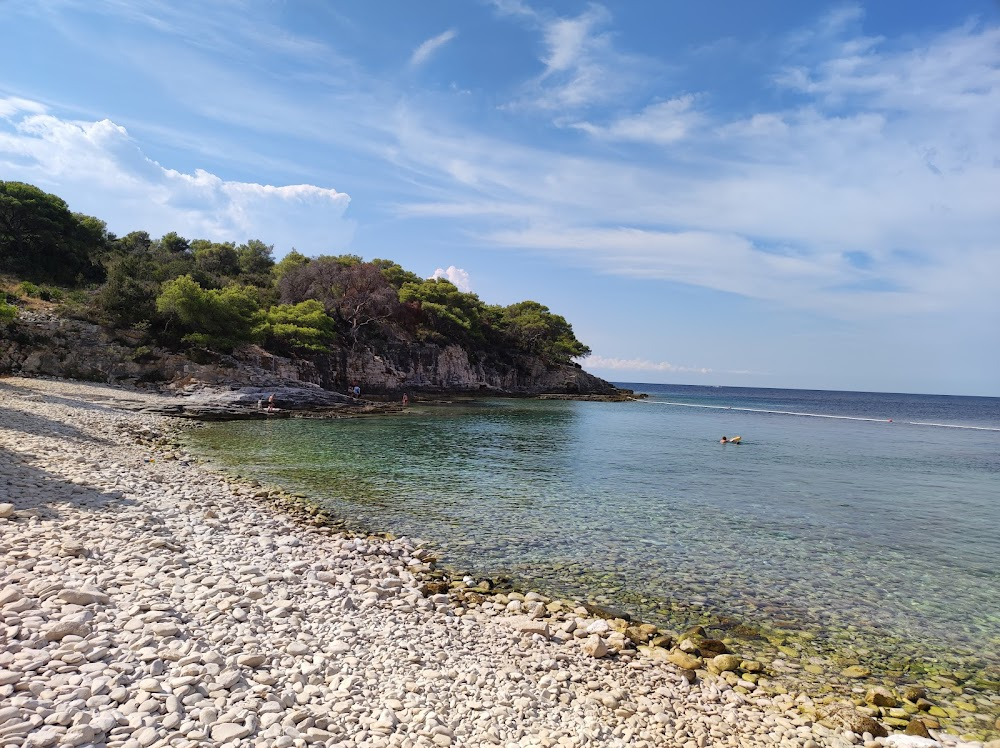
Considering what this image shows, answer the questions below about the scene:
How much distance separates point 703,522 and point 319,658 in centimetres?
1102

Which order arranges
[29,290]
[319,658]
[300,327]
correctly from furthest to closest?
1. [300,327]
2. [29,290]
3. [319,658]

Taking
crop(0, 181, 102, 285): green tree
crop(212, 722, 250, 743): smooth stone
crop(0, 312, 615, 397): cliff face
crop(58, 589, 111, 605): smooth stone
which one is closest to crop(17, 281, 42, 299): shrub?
crop(0, 312, 615, 397): cliff face

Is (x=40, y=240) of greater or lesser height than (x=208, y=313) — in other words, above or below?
above

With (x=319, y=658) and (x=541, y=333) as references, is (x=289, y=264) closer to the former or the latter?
(x=541, y=333)

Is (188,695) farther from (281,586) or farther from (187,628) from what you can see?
(281,586)

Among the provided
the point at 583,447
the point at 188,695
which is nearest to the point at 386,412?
the point at 583,447

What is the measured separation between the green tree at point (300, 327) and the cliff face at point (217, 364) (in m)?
1.97

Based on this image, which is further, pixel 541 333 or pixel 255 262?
pixel 541 333

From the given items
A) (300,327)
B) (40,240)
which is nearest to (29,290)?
(40,240)

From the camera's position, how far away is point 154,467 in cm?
1602

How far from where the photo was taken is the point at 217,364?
1624 inches

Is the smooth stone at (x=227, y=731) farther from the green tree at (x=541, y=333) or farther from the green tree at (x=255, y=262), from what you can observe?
the green tree at (x=541, y=333)

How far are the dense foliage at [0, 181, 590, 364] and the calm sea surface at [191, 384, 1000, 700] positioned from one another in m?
16.9

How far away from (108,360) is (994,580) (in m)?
44.9
